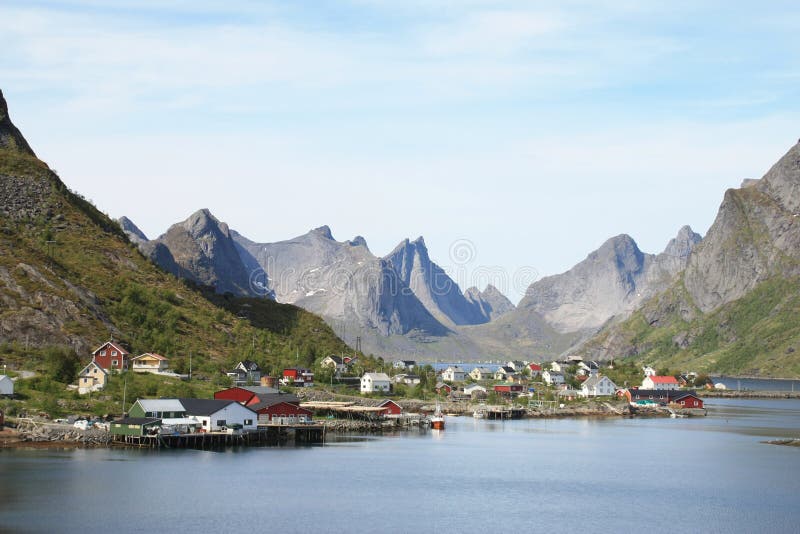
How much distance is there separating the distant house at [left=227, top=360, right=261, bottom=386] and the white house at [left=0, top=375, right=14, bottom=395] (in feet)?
125

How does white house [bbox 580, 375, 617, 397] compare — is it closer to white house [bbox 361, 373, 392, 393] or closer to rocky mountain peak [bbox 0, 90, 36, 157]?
white house [bbox 361, 373, 392, 393]

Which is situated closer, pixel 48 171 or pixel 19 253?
pixel 19 253

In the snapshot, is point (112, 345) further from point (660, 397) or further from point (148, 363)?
point (660, 397)

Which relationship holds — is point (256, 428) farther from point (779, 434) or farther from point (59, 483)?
point (779, 434)

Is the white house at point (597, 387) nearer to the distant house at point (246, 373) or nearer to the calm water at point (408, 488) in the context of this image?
the distant house at point (246, 373)

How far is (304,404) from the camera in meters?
131

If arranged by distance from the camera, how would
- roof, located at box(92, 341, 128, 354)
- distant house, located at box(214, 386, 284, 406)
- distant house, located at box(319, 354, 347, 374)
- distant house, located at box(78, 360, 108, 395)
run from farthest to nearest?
distant house, located at box(319, 354, 347, 374) → roof, located at box(92, 341, 128, 354) → distant house, located at box(214, 386, 284, 406) → distant house, located at box(78, 360, 108, 395)

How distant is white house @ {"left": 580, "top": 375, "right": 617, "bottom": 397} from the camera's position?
18975 centimetres

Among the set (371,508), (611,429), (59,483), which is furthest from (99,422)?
(611,429)

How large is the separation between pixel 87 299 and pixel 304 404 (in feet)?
119

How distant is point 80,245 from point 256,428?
72.8m

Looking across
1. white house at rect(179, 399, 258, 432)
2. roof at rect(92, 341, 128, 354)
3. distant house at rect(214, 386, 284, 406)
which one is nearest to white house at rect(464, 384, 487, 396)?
distant house at rect(214, 386, 284, 406)

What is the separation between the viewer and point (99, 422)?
9831cm

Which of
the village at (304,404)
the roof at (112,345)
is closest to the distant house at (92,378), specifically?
the village at (304,404)
